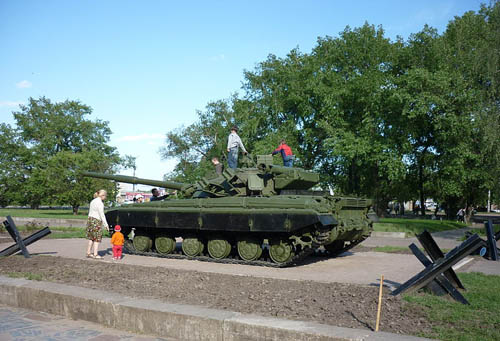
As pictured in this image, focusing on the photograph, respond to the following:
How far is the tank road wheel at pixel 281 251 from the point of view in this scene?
11.2 m

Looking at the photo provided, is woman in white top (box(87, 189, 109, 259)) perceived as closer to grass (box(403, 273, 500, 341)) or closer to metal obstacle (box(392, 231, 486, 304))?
metal obstacle (box(392, 231, 486, 304))

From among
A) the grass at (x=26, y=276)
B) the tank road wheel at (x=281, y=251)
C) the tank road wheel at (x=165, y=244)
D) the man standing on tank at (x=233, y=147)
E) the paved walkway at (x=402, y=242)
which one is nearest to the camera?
the grass at (x=26, y=276)

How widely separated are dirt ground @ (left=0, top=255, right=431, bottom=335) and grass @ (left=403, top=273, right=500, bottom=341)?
183mm

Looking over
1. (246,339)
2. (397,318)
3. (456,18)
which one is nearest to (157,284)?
(246,339)

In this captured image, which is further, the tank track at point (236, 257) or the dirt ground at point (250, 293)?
the tank track at point (236, 257)

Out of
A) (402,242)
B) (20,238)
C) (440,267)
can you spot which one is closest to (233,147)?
(20,238)

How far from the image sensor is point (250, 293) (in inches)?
288

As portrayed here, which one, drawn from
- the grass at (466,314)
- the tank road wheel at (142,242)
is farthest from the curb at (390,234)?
the grass at (466,314)

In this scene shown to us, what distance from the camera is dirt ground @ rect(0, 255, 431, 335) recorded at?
5.76 meters

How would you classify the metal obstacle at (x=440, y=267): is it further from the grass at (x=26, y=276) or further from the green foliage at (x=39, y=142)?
the green foliage at (x=39, y=142)

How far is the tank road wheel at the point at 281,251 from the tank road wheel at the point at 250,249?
39 centimetres

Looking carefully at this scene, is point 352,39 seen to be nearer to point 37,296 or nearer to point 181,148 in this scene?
point 181,148

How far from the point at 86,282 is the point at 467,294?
6.16 metres

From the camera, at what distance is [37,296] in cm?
698
